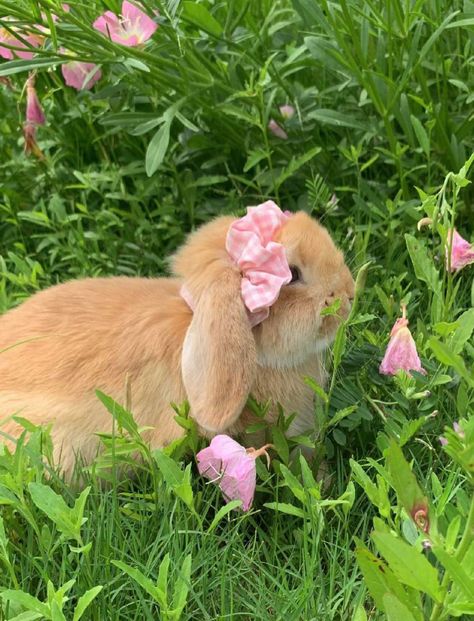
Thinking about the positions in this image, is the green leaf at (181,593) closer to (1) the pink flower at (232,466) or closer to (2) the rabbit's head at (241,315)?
(1) the pink flower at (232,466)

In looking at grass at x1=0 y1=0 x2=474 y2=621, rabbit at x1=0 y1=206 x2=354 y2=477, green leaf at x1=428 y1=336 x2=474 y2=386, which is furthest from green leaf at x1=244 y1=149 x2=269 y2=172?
green leaf at x1=428 y1=336 x2=474 y2=386

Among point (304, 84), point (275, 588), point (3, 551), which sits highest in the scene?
point (304, 84)

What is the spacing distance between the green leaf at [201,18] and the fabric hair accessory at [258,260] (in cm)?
87

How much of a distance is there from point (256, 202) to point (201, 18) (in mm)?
784

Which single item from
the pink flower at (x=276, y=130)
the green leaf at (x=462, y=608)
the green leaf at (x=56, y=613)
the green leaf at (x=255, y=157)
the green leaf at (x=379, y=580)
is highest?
the pink flower at (x=276, y=130)

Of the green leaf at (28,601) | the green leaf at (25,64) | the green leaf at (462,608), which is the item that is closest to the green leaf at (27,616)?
the green leaf at (28,601)

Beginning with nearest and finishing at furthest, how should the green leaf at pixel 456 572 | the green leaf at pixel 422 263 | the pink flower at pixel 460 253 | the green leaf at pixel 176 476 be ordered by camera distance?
the green leaf at pixel 456 572 < the green leaf at pixel 176 476 < the green leaf at pixel 422 263 < the pink flower at pixel 460 253

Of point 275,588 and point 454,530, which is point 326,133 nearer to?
point 275,588

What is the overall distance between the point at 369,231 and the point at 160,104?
92 cm

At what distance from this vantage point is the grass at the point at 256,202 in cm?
184

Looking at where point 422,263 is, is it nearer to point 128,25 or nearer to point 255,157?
point 255,157

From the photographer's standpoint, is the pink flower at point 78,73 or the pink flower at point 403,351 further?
the pink flower at point 78,73

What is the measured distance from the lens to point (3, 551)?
1708 mm

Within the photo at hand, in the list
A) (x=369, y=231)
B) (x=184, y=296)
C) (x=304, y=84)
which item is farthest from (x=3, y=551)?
(x=304, y=84)
